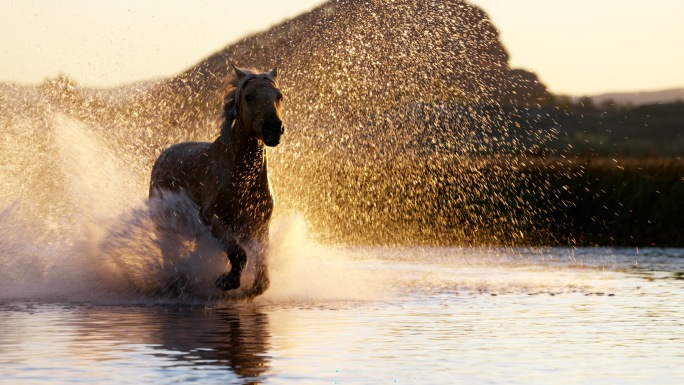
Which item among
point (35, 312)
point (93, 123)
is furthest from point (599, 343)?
point (93, 123)

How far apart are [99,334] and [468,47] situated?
269 feet

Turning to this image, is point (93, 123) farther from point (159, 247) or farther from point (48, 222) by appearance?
point (159, 247)

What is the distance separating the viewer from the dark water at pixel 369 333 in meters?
9.33

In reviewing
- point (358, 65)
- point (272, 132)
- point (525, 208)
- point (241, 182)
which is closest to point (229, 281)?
point (241, 182)

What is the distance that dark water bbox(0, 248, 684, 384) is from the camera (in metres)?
9.33

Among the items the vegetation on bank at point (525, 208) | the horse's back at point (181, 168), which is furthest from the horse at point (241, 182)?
the vegetation on bank at point (525, 208)

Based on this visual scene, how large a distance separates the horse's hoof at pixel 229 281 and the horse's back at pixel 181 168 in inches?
51.4

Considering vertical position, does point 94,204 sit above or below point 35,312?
above

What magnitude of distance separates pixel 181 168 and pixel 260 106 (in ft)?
6.65

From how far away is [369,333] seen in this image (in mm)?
11641

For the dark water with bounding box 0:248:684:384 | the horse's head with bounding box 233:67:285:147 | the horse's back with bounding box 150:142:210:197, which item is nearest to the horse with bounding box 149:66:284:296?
the horse's head with bounding box 233:67:285:147

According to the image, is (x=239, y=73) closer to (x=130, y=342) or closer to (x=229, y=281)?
(x=229, y=281)

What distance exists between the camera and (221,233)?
14.2 m

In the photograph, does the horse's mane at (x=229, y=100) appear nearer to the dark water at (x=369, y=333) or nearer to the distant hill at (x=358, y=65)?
the dark water at (x=369, y=333)
